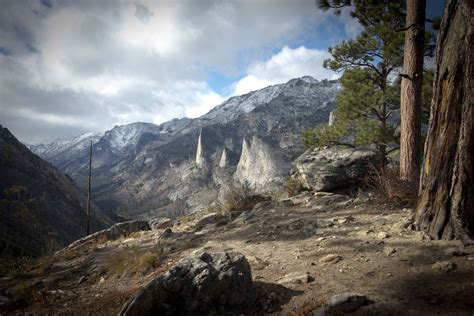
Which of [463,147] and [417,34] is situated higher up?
[417,34]

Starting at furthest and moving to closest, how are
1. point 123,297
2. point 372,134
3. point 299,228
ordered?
point 372,134, point 299,228, point 123,297

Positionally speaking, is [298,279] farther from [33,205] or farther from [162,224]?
[33,205]

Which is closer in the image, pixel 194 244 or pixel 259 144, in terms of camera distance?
pixel 194 244

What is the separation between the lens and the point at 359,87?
14.0 metres

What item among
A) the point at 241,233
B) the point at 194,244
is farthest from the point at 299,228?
the point at 194,244

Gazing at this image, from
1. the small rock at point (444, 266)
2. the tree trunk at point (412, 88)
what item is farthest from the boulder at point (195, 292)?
the tree trunk at point (412, 88)

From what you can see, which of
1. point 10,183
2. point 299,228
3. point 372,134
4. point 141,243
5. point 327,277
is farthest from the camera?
point 10,183

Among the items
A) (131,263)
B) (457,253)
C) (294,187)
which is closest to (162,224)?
(294,187)

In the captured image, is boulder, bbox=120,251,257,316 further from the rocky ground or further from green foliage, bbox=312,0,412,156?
green foliage, bbox=312,0,412,156

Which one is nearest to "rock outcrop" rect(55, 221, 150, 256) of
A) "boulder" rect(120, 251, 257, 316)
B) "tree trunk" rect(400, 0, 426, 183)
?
"boulder" rect(120, 251, 257, 316)

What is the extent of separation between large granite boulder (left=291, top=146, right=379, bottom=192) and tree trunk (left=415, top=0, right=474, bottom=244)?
756 centimetres

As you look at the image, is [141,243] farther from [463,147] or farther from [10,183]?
[10,183]

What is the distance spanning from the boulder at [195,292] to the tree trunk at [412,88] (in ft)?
21.1

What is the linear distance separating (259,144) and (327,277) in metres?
173
